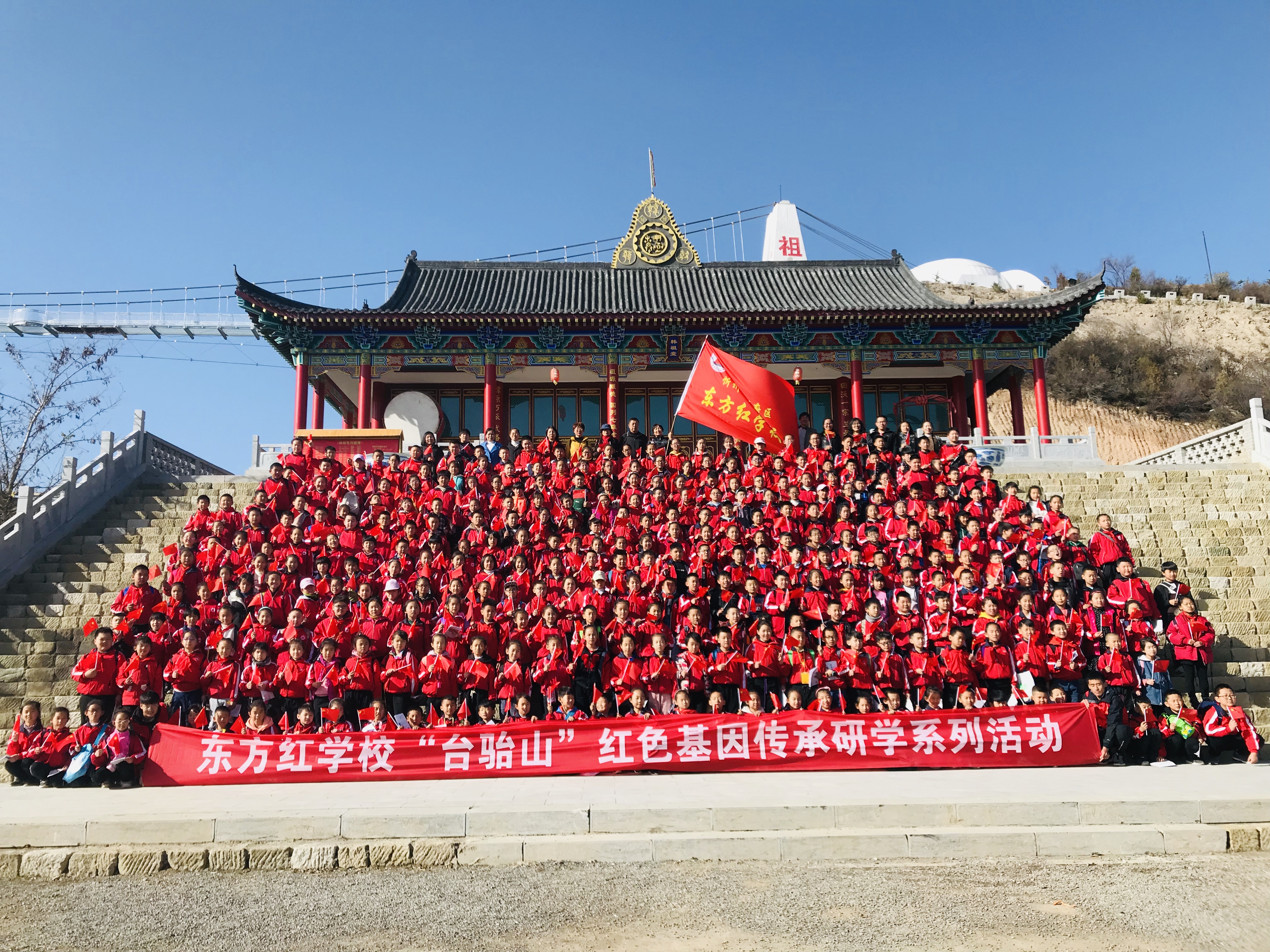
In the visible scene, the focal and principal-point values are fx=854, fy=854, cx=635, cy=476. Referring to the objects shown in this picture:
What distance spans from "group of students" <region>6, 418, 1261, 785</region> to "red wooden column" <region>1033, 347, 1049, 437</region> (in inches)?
270

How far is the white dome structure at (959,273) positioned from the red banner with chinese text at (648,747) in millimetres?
53895

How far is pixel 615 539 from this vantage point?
10.6 m

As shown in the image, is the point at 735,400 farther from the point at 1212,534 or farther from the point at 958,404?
the point at 958,404

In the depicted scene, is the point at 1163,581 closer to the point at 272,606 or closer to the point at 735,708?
the point at 735,708

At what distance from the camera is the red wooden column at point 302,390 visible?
58.2 ft

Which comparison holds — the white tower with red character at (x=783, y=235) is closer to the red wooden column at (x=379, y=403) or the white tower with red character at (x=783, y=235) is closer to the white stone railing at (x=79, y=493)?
the red wooden column at (x=379, y=403)

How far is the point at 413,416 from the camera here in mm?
19500

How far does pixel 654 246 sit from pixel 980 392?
9.46 metres

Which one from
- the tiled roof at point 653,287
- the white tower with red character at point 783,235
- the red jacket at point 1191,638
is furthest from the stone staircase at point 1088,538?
the white tower with red character at point 783,235

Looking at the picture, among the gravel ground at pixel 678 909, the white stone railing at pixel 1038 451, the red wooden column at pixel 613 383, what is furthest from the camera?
the red wooden column at pixel 613 383

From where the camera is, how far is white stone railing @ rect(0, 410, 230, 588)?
37.8 ft

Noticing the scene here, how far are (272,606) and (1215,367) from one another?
159ft

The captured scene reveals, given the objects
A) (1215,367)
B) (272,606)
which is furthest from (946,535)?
(1215,367)

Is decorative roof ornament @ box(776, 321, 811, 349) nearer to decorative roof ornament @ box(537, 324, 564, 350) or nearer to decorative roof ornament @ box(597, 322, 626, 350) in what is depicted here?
decorative roof ornament @ box(597, 322, 626, 350)
